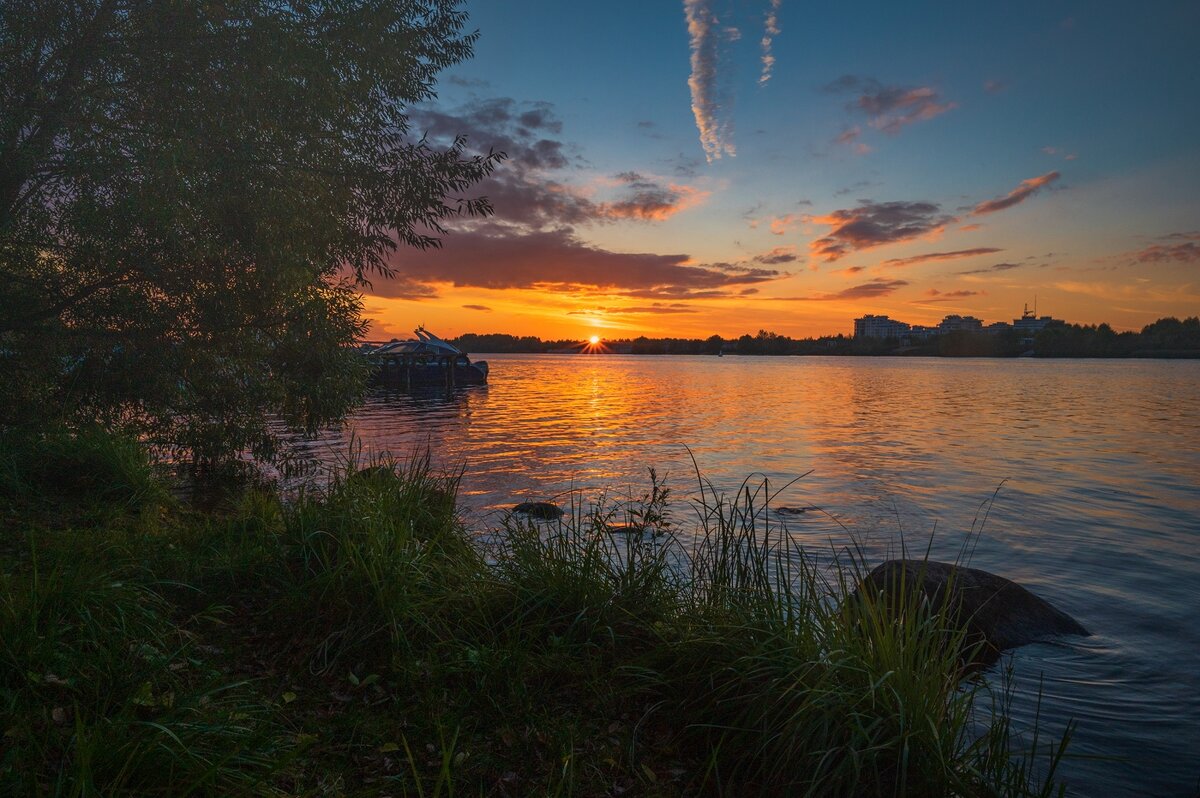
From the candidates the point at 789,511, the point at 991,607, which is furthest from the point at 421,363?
the point at 991,607

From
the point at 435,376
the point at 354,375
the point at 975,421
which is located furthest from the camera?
the point at 435,376

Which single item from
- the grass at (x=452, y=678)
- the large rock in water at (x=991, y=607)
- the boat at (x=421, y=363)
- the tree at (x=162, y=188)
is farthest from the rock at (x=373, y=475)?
the boat at (x=421, y=363)

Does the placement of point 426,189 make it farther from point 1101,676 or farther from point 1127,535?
point 1127,535

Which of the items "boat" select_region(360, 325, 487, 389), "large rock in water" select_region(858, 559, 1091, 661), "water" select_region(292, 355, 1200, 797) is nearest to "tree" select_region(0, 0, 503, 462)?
"water" select_region(292, 355, 1200, 797)

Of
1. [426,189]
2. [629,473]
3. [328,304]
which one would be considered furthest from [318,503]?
[629,473]

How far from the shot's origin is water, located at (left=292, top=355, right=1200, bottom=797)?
21.4 feet

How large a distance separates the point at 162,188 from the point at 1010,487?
63.3ft

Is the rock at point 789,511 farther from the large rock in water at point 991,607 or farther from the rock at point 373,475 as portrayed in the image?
the rock at point 373,475

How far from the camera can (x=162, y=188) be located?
8.26 metres

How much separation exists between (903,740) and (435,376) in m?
54.0

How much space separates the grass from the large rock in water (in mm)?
960

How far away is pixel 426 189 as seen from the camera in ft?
38.7

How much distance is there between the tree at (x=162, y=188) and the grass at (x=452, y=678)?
3.96m

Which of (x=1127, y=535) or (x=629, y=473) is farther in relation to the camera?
(x=629, y=473)
